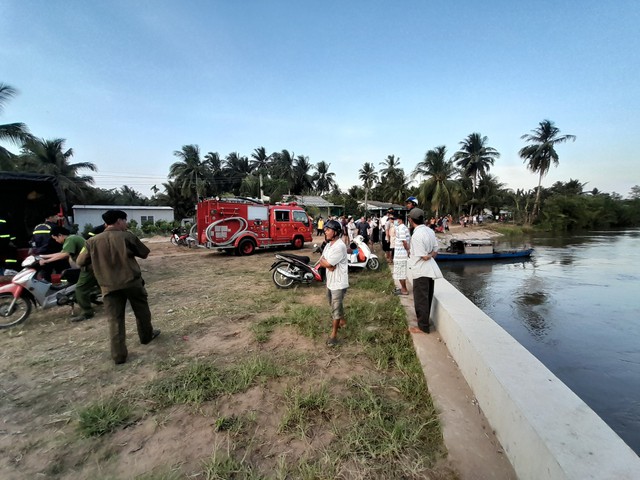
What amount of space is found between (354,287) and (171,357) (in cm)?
412

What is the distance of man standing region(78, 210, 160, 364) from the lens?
127 inches

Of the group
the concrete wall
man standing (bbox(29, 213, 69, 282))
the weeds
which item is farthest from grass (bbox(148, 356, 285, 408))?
man standing (bbox(29, 213, 69, 282))

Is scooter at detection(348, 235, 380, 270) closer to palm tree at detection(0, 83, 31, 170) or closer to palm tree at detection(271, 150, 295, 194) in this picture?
palm tree at detection(0, 83, 31, 170)

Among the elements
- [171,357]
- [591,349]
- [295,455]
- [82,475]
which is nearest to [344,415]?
[295,455]

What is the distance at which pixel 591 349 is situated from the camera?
519 centimetres

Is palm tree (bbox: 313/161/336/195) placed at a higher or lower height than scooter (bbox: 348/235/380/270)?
higher

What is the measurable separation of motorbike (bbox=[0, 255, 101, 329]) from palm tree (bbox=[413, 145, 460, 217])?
3391cm

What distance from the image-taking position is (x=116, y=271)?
3.26m

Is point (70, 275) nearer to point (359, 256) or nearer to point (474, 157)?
point (359, 256)

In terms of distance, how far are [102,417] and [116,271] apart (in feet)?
4.79

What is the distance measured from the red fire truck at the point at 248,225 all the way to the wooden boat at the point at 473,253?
746 centimetres

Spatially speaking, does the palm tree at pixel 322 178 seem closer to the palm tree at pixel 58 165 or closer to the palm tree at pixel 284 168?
the palm tree at pixel 284 168

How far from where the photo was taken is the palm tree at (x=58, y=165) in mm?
26867

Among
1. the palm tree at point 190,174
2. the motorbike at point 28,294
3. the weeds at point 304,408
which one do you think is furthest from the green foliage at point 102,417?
the palm tree at point 190,174
